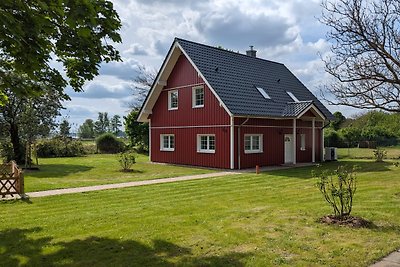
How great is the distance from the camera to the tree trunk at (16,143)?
81.5 ft

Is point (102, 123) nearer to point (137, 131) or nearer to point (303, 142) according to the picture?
point (137, 131)

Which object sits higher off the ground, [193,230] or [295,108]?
[295,108]

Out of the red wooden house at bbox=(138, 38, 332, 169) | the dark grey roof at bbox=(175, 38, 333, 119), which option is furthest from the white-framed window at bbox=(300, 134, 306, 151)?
the dark grey roof at bbox=(175, 38, 333, 119)

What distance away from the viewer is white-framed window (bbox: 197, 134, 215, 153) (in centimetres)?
2175

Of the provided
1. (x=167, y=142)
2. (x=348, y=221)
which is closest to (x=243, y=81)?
(x=167, y=142)

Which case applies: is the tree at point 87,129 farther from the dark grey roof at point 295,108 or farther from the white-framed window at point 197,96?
the dark grey roof at point 295,108

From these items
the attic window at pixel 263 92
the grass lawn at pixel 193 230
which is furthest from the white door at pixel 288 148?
the grass lawn at pixel 193 230

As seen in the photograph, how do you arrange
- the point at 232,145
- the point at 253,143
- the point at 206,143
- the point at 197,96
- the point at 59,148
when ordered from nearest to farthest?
the point at 232,145 < the point at 253,143 < the point at 206,143 < the point at 197,96 < the point at 59,148

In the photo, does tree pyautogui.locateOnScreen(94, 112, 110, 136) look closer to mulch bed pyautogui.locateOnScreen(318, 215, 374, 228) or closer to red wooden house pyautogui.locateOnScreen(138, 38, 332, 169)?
red wooden house pyautogui.locateOnScreen(138, 38, 332, 169)

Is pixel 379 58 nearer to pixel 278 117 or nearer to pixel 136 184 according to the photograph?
pixel 136 184

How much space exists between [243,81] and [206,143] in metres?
4.51

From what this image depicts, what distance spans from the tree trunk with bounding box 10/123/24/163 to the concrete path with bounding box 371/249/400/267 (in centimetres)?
2452

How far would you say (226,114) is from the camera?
20.4 metres

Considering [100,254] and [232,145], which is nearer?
[100,254]
